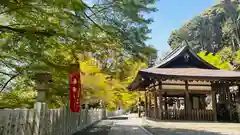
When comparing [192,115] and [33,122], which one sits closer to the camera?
[33,122]

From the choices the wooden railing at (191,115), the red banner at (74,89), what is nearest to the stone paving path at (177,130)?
the wooden railing at (191,115)

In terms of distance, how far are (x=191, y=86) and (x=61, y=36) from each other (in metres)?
13.6

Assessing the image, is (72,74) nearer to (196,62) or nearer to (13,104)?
(13,104)

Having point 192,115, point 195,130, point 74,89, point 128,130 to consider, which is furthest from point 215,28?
point 74,89

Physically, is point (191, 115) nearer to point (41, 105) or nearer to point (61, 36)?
point (41, 105)

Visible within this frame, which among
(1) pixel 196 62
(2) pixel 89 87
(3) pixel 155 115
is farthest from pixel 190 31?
(2) pixel 89 87

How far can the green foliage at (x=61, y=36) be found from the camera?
5039mm

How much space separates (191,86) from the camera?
696 inches

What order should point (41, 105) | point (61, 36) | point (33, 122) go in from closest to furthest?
point (33, 122) < point (61, 36) < point (41, 105)

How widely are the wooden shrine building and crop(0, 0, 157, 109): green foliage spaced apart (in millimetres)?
7798

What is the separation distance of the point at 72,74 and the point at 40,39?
2.24 meters

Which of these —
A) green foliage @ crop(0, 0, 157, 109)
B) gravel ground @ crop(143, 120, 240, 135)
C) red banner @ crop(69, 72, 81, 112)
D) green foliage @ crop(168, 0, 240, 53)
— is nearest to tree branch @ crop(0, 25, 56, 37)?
green foliage @ crop(0, 0, 157, 109)

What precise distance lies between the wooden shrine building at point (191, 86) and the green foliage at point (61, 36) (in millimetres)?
7798

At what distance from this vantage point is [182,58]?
1880 centimetres
